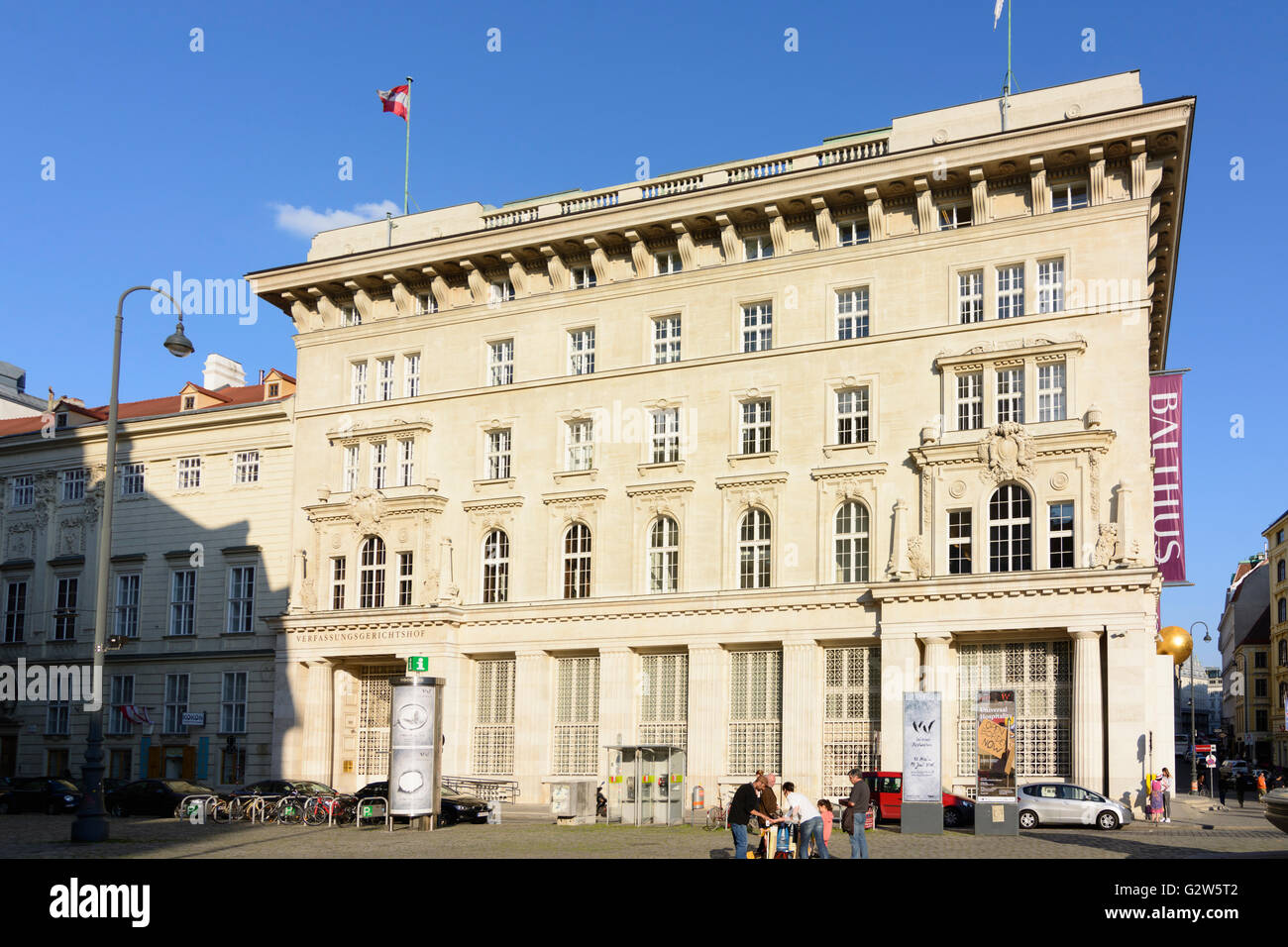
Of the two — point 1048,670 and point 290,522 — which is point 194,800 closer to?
point 290,522

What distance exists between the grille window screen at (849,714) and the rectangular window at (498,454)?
49.5ft

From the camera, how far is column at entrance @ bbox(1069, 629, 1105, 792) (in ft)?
129

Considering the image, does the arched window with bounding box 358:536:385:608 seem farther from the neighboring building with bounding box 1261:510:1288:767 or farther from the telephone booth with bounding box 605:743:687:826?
the neighboring building with bounding box 1261:510:1288:767

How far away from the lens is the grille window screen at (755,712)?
45000 millimetres

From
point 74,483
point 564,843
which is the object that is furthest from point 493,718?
point 74,483

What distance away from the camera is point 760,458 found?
4622 centimetres

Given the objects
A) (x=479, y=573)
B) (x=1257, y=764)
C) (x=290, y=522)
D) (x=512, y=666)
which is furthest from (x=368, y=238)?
(x=1257, y=764)

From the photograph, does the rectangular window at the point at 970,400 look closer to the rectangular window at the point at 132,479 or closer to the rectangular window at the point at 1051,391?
the rectangular window at the point at 1051,391

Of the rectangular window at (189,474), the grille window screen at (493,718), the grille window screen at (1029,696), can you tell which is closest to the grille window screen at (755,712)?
the grille window screen at (1029,696)

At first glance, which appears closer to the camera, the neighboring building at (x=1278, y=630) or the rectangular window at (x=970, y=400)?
the rectangular window at (x=970, y=400)

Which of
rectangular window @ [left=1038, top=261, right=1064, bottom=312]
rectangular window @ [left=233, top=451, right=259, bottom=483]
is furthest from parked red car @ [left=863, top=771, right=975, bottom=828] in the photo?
rectangular window @ [left=233, top=451, right=259, bottom=483]

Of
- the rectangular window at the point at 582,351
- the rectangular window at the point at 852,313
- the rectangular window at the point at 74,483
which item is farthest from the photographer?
the rectangular window at the point at 74,483

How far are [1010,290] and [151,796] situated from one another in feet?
115
